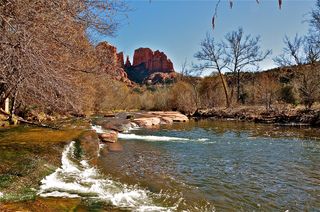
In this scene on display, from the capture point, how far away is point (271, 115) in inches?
1014

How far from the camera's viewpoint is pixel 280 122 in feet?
78.0

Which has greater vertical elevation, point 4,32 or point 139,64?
point 139,64

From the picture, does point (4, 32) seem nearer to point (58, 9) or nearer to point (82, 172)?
point (58, 9)

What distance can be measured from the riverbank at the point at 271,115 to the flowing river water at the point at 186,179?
32.7 ft

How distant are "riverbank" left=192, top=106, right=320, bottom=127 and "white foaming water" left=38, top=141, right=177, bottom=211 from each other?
56.6 ft

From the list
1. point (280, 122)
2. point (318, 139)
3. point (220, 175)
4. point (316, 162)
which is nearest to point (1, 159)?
point (220, 175)

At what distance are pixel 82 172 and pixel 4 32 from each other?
4507 mm

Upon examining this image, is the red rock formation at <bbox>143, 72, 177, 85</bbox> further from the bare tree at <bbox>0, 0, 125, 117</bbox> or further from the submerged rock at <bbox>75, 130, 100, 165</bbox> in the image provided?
the bare tree at <bbox>0, 0, 125, 117</bbox>

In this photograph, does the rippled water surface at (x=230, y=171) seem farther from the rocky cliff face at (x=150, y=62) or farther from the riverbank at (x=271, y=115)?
the rocky cliff face at (x=150, y=62)

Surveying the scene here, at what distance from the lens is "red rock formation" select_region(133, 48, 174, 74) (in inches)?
6250

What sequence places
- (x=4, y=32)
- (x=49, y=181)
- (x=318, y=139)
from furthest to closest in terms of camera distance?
1. (x=318, y=139)
2. (x=49, y=181)
3. (x=4, y=32)

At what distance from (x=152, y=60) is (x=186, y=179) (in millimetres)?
155604

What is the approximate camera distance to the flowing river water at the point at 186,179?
19.9 ft

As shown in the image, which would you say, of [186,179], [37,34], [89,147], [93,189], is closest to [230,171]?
[186,179]
